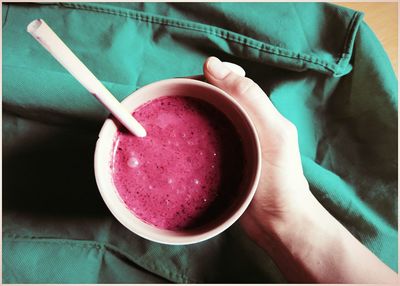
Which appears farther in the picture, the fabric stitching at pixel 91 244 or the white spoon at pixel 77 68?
the fabric stitching at pixel 91 244

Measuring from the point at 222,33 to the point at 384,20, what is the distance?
385 millimetres

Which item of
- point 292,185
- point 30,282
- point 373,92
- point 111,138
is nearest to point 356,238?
point 292,185

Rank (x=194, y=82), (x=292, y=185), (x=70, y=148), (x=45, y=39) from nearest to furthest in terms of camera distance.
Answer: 1. (x=45, y=39)
2. (x=194, y=82)
3. (x=292, y=185)
4. (x=70, y=148)

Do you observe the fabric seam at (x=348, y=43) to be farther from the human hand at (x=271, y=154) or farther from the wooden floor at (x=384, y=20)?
the human hand at (x=271, y=154)

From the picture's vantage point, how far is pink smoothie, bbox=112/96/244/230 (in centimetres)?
66

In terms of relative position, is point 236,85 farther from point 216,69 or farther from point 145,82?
point 145,82

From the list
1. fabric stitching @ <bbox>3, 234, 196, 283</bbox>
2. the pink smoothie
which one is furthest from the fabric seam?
fabric stitching @ <bbox>3, 234, 196, 283</bbox>

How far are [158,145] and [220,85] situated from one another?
0.55 ft

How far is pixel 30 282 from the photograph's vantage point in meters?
0.83

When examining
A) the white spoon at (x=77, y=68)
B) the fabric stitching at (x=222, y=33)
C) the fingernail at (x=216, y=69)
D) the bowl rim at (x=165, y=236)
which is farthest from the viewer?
the fabric stitching at (x=222, y=33)

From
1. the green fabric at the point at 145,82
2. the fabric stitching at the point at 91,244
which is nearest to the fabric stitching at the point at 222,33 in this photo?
the green fabric at the point at 145,82

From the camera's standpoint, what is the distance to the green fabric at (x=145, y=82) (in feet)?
2.74

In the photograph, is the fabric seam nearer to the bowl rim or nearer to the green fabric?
the green fabric

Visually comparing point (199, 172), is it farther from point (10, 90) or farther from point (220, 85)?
point (10, 90)
